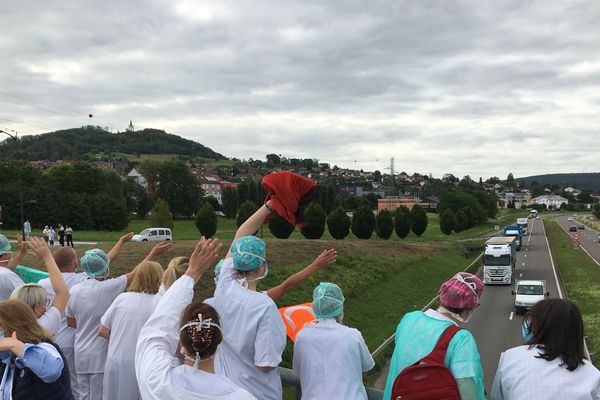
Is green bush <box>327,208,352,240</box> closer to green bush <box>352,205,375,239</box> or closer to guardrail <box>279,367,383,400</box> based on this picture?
green bush <box>352,205,375,239</box>

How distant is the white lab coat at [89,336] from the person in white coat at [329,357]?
86.6 inches

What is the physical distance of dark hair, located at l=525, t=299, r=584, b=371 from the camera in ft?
10.1

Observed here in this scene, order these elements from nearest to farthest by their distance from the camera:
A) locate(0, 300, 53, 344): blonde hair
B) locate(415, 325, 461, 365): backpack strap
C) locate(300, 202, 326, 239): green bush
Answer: locate(415, 325, 461, 365): backpack strap < locate(0, 300, 53, 344): blonde hair < locate(300, 202, 326, 239): green bush

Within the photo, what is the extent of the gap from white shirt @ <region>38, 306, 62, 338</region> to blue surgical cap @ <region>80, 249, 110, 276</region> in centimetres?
56

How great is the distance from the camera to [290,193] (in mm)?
4629

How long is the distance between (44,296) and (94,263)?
812 millimetres

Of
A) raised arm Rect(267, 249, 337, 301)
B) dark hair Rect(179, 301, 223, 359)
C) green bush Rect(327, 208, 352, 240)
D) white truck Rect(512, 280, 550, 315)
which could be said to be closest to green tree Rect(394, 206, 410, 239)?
green bush Rect(327, 208, 352, 240)

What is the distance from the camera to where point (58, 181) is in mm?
81125

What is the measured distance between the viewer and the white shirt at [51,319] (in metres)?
4.63

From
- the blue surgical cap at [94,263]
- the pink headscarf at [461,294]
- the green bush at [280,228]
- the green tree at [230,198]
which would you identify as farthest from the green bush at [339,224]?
the pink headscarf at [461,294]

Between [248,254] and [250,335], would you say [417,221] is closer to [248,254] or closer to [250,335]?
[248,254]

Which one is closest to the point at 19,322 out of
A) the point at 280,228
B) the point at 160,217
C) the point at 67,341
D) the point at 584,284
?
the point at 67,341

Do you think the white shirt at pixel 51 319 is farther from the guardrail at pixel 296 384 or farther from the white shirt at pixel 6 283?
the guardrail at pixel 296 384

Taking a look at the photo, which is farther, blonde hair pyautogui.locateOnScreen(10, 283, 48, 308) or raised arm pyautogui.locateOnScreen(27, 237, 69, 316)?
raised arm pyautogui.locateOnScreen(27, 237, 69, 316)
